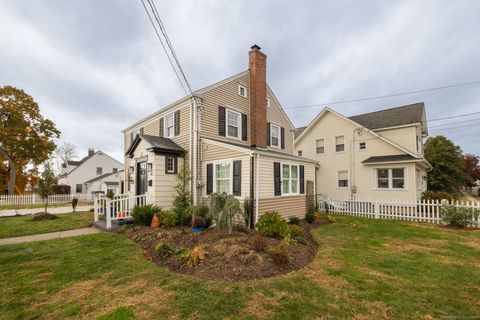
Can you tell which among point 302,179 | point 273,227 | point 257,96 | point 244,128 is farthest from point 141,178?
point 302,179

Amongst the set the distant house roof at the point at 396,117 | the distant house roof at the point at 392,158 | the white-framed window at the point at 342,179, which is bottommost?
the white-framed window at the point at 342,179

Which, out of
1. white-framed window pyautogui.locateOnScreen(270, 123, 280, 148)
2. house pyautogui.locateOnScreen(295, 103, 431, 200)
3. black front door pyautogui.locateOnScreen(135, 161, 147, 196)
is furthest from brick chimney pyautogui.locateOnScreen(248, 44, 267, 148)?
house pyautogui.locateOnScreen(295, 103, 431, 200)

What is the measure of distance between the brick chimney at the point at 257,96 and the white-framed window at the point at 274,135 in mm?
1346

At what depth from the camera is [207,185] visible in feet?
33.9

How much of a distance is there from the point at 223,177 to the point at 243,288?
6.08 metres

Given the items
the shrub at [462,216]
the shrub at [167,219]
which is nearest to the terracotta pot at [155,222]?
the shrub at [167,219]

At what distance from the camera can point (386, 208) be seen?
41.5 ft

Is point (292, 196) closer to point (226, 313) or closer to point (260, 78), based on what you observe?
point (260, 78)

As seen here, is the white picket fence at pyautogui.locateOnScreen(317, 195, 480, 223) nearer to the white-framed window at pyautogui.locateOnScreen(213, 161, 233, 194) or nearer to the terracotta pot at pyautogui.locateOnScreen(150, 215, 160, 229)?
the white-framed window at pyautogui.locateOnScreen(213, 161, 233, 194)

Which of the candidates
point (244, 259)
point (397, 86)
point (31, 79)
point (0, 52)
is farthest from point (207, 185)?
point (397, 86)

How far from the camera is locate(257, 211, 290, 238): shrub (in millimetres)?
7406

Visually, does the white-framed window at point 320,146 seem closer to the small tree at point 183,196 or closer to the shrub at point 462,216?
the shrub at point 462,216

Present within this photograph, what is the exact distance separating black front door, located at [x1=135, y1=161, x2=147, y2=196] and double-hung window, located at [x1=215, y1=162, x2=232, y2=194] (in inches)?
154

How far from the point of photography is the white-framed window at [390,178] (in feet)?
48.3
